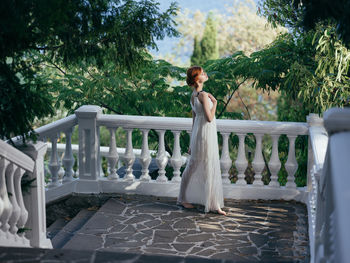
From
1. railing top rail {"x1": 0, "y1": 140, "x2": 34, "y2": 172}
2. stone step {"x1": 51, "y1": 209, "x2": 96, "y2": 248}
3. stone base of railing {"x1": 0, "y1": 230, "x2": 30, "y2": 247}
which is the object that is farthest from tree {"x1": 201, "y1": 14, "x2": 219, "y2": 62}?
stone base of railing {"x1": 0, "y1": 230, "x2": 30, "y2": 247}

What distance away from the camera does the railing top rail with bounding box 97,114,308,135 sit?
6949 millimetres

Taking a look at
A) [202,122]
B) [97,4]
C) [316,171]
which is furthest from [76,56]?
[316,171]

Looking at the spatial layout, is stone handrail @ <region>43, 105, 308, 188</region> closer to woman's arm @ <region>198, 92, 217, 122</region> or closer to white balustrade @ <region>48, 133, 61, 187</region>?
white balustrade @ <region>48, 133, 61, 187</region>

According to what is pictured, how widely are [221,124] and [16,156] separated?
3207 millimetres

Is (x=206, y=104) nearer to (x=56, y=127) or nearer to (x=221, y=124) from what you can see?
(x=221, y=124)

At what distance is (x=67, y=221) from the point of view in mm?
7270

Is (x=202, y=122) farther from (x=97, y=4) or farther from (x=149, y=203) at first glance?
(x=97, y=4)

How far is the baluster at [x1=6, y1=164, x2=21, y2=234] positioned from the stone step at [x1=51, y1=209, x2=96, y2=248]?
1.48 meters

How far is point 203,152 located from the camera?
21.5 feet

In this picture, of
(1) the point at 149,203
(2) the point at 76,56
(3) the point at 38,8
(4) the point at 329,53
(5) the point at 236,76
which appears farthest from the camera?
(5) the point at 236,76

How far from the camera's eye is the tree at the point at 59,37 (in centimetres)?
387

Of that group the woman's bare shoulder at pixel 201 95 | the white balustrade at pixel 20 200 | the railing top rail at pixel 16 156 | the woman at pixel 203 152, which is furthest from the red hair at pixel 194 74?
the railing top rail at pixel 16 156

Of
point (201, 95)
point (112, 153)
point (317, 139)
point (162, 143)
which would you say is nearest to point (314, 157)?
point (317, 139)

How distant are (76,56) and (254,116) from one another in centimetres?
1770
